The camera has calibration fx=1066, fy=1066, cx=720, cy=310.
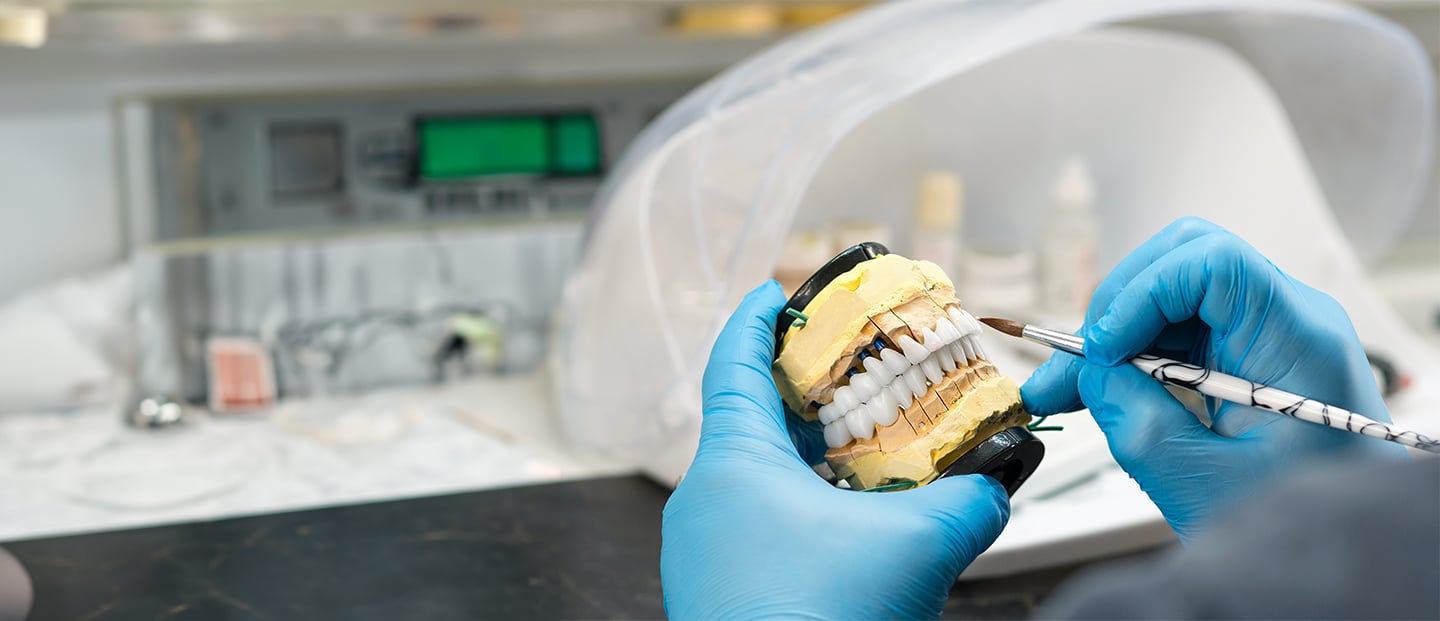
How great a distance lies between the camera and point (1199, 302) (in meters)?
0.70

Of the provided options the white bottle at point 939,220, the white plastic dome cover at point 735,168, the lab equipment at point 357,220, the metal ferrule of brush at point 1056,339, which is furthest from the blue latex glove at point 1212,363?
the lab equipment at point 357,220

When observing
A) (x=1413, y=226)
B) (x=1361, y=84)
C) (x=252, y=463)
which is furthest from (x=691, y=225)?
(x=1413, y=226)

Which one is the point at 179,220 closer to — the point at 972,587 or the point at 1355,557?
the point at 972,587

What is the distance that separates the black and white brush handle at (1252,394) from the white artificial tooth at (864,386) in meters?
0.11

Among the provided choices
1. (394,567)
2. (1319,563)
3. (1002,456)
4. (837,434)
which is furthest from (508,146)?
(1319,563)

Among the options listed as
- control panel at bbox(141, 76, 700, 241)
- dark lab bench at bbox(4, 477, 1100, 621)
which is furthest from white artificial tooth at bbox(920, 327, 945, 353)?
control panel at bbox(141, 76, 700, 241)

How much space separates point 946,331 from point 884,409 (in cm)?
7

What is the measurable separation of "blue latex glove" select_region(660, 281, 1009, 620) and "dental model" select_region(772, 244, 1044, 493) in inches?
1.4

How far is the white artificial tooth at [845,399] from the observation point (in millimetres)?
757

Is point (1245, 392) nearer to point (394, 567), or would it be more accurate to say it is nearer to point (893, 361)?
point (893, 361)

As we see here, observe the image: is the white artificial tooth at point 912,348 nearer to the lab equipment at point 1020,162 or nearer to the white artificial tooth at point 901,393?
the white artificial tooth at point 901,393

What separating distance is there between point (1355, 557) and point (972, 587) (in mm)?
635

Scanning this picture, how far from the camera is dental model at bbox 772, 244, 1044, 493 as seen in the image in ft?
2.40

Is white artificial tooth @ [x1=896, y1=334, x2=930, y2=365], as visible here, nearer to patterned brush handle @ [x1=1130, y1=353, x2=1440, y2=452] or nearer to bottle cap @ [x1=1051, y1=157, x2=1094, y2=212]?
patterned brush handle @ [x1=1130, y1=353, x2=1440, y2=452]
